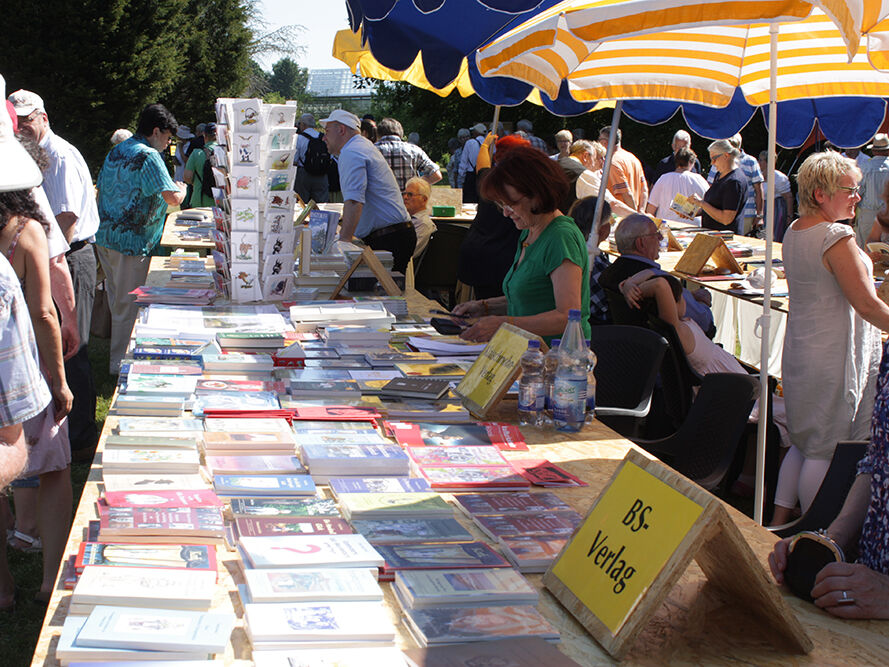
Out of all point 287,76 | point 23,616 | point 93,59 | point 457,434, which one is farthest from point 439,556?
point 287,76

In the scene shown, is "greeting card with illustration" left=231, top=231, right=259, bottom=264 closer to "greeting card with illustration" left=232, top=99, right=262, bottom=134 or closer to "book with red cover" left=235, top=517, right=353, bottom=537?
"greeting card with illustration" left=232, top=99, right=262, bottom=134

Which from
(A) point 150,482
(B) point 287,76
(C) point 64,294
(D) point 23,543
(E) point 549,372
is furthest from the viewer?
(B) point 287,76

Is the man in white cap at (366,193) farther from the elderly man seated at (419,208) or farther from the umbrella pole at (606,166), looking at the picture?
the umbrella pole at (606,166)

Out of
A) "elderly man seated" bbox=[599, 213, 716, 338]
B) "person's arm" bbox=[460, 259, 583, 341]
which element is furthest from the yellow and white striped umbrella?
"person's arm" bbox=[460, 259, 583, 341]

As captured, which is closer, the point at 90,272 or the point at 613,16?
the point at 613,16

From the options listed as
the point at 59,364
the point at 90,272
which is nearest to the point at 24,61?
the point at 90,272

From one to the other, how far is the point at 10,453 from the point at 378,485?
0.84 meters

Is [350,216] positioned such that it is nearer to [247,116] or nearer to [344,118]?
[344,118]

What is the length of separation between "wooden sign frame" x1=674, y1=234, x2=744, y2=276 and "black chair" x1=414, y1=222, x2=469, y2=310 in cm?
274

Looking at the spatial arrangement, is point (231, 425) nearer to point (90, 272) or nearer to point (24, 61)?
point (90, 272)

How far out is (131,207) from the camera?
6.05 metres

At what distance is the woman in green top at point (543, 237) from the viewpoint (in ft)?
10.9

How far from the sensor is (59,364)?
309cm

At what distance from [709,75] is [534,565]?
4.44m
